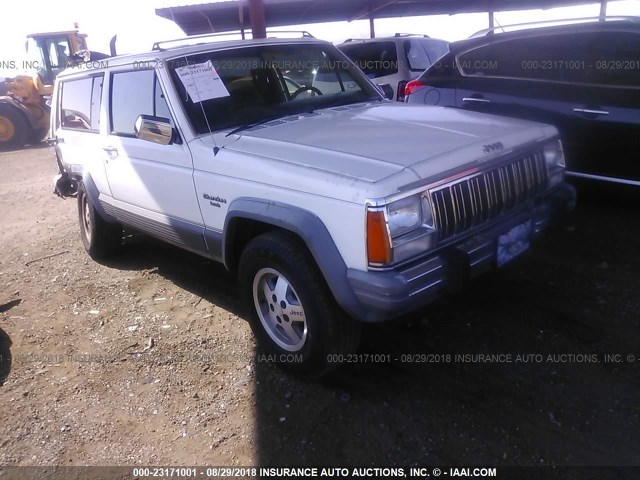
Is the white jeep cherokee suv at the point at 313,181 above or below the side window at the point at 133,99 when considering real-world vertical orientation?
below

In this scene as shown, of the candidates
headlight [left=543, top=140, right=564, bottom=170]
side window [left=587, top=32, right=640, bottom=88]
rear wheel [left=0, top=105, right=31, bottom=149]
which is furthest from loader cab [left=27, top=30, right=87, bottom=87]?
headlight [left=543, top=140, right=564, bottom=170]

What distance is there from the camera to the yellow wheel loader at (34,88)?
14297 millimetres

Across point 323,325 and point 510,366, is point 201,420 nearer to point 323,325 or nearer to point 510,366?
point 323,325

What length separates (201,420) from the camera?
3002 mm

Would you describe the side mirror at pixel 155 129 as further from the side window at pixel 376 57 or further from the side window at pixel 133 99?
the side window at pixel 376 57

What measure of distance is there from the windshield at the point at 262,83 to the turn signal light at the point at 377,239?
1486mm

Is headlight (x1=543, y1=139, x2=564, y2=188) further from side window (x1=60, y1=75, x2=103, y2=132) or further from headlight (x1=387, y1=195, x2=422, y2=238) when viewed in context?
side window (x1=60, y1=75, x2=103, y2=132)

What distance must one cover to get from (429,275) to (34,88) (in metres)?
15.0

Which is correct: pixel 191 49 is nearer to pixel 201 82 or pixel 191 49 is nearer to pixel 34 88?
pixel 201 82

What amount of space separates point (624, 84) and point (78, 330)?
15.2ft

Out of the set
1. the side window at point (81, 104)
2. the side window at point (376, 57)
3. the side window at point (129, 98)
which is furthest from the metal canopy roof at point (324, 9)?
the side window at point (129, 98)

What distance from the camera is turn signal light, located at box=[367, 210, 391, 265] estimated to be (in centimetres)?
250

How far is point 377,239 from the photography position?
2518mm

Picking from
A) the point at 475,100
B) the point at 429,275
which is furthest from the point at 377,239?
the point at 475,100
